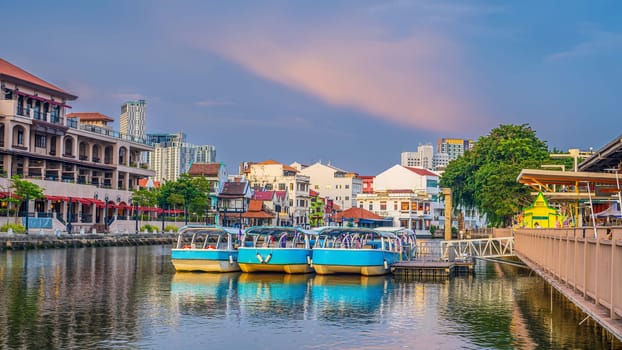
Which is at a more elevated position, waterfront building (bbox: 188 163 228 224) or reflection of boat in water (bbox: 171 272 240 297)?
waterfront building (bbox: 188 163 228 224)

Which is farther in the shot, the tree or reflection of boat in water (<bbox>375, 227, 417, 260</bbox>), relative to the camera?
the tree

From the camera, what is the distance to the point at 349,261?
4069 centimetres

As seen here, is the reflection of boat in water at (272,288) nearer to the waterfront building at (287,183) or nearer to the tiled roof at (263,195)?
the tiled roof at (263,195)

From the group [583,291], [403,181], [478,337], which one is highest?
[403,181]

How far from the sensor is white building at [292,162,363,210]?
155 meters

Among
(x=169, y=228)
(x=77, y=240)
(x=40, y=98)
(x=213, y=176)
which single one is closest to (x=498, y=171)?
(x=77, y=240)

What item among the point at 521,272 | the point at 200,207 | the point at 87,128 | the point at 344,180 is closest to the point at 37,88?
the point at 87,128

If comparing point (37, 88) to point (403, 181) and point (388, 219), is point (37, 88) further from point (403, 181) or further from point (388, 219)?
point (403, 181)

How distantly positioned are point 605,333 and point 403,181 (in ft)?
396

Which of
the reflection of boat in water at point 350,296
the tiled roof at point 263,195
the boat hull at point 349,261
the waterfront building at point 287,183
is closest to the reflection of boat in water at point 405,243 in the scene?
the boat hull at point 349,261

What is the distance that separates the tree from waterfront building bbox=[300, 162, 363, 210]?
5096 cm

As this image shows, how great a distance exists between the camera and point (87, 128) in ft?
301

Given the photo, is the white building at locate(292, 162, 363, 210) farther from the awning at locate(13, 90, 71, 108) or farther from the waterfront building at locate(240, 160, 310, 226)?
the awning at locate(13, 90, 71, 108)

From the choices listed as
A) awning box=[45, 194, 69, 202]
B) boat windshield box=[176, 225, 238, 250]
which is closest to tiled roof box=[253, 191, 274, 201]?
awning box=[45, 194, 69, 202]
